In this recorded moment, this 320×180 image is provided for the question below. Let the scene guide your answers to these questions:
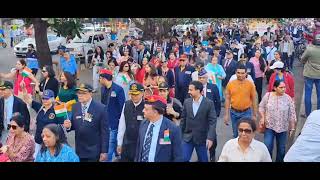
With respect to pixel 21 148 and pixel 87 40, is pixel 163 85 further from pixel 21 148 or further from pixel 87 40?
pixel 87 40

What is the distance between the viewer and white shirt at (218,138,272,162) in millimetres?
4410

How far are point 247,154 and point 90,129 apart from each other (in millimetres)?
2136

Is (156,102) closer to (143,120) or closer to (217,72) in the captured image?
(143,120)

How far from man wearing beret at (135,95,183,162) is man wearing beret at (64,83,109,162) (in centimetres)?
87

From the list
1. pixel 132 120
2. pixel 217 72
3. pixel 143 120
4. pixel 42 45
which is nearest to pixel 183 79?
pixel 217 72

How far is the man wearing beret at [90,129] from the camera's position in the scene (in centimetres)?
575

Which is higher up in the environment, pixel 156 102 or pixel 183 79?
pixel 156 102

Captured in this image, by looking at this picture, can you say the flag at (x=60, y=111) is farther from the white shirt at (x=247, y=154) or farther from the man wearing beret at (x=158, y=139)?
the white shirt at (x=247, y=154)

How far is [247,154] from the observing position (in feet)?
14.6

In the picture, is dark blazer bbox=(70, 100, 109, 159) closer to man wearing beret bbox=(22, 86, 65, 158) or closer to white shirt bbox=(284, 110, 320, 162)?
man wearing beret bbox=(22, 86, 65, 158)

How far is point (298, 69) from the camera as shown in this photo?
18.9 metres

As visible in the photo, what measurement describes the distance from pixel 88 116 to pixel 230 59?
6.72 meters

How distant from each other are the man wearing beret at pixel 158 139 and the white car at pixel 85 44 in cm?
1697

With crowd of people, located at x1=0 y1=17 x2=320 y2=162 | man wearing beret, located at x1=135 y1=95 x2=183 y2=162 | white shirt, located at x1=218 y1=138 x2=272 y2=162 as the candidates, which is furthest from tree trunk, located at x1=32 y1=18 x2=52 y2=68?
white shirt, located at x1=218 y1=138 x2=272 y2=162
